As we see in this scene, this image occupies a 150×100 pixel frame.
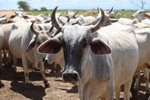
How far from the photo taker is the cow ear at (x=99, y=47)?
2.72 metres

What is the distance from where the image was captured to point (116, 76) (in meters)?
3.81

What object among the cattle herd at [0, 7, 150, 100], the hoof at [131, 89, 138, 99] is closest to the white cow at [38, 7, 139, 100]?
the cattle herd at [0, 7, 150, 100]

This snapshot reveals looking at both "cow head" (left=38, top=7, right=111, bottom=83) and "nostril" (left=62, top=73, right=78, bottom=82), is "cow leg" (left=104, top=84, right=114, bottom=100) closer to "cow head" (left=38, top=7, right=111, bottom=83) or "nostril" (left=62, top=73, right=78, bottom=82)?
"cow head" (left=38, top=7, right=111, bottom=83)

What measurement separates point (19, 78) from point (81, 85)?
14.9 feet

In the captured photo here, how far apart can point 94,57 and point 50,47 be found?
69 cm

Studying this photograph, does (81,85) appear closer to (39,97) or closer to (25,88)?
(39,97)

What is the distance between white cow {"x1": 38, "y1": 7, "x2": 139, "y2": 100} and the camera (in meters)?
2.60

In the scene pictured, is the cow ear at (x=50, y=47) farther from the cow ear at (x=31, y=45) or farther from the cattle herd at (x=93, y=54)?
the cow ear at (x=31, y=45)

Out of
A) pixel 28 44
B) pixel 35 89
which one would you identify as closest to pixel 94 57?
pixel 28 44

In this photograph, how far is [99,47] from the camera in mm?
2812

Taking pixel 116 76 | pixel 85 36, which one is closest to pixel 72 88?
pixel 116 76

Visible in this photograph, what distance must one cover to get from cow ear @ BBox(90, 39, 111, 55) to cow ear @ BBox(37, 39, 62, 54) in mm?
429

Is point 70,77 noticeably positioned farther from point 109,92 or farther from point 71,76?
point 109,92

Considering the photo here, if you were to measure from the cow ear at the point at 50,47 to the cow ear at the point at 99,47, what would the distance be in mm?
429
